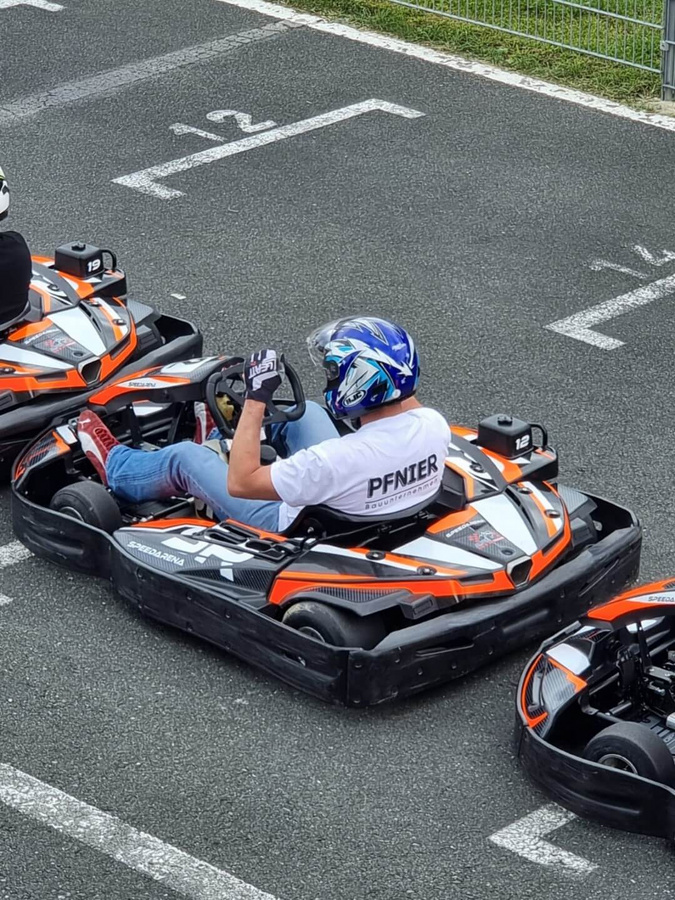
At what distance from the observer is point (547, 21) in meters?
12.6

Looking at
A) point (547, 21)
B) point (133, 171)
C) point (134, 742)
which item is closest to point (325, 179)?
point (133, 171)

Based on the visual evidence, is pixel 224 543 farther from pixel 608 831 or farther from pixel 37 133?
pixel 37 133

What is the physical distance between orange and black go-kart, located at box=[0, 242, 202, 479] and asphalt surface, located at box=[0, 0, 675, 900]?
0.47 metres

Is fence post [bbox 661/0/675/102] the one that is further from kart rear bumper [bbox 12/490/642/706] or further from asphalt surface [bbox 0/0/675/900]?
kart rear bumper [bbox 12/490/642/706]

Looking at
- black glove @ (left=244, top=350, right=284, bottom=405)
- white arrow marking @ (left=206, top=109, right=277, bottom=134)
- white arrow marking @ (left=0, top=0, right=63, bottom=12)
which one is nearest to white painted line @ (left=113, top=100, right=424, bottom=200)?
white arrow marking @ (left=206, top=109, right=277, bottom=134)

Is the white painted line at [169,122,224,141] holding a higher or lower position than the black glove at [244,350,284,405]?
lower

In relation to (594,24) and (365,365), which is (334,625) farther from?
(594,24)

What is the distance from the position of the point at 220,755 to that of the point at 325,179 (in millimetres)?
5608

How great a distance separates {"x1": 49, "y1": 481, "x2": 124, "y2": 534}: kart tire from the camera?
21.1 feet

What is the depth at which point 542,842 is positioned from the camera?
5.09 metres

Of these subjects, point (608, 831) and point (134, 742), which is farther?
point (134, 742)

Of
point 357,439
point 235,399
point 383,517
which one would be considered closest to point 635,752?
point 383,517

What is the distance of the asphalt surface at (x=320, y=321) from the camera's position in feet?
16.9

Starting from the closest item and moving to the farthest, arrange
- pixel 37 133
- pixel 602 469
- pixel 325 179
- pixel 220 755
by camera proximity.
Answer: pixel 220 755, pixel 602 469, pixel 325 179, pixel 37 133
